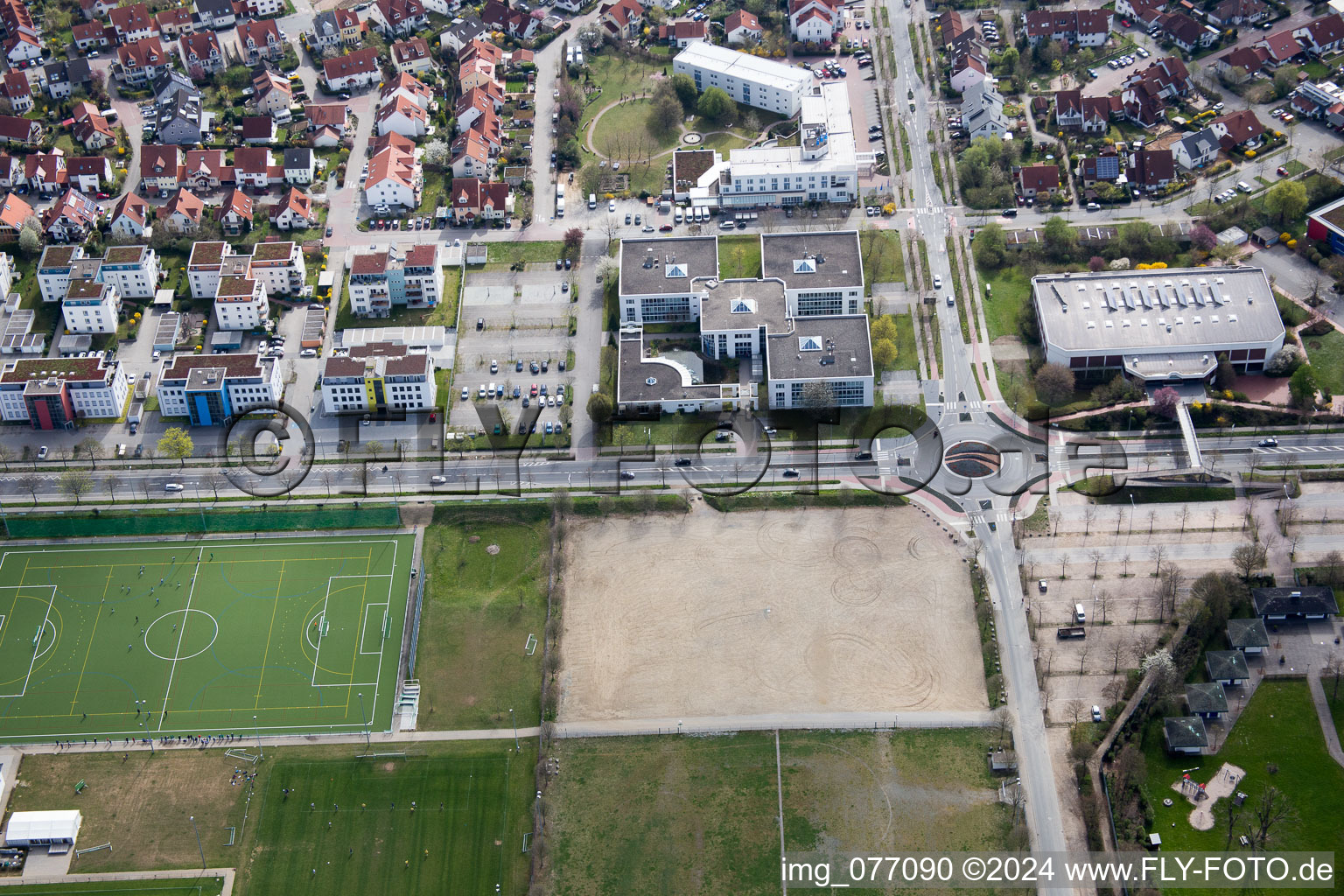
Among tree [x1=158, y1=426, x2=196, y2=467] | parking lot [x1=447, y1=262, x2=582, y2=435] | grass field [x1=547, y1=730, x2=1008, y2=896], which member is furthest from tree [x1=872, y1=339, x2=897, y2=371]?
tree [x1=158, y1=426, x2=196, y2=467]

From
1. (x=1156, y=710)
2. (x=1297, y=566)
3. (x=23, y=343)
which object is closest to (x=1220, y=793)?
(x=1156, y=710)

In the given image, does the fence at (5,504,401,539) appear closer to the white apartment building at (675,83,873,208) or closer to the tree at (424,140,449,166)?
the tree at (424,140,449,166)

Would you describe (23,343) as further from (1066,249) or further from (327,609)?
(1066,249)

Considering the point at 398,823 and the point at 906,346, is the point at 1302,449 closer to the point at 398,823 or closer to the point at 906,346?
the point at 906,346

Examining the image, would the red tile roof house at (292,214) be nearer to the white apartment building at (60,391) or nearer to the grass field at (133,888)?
the white apartment building at (60,391)

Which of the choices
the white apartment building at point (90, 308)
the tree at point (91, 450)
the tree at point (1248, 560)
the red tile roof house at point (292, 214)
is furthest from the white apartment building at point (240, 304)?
the tree at point (1248, 560)
